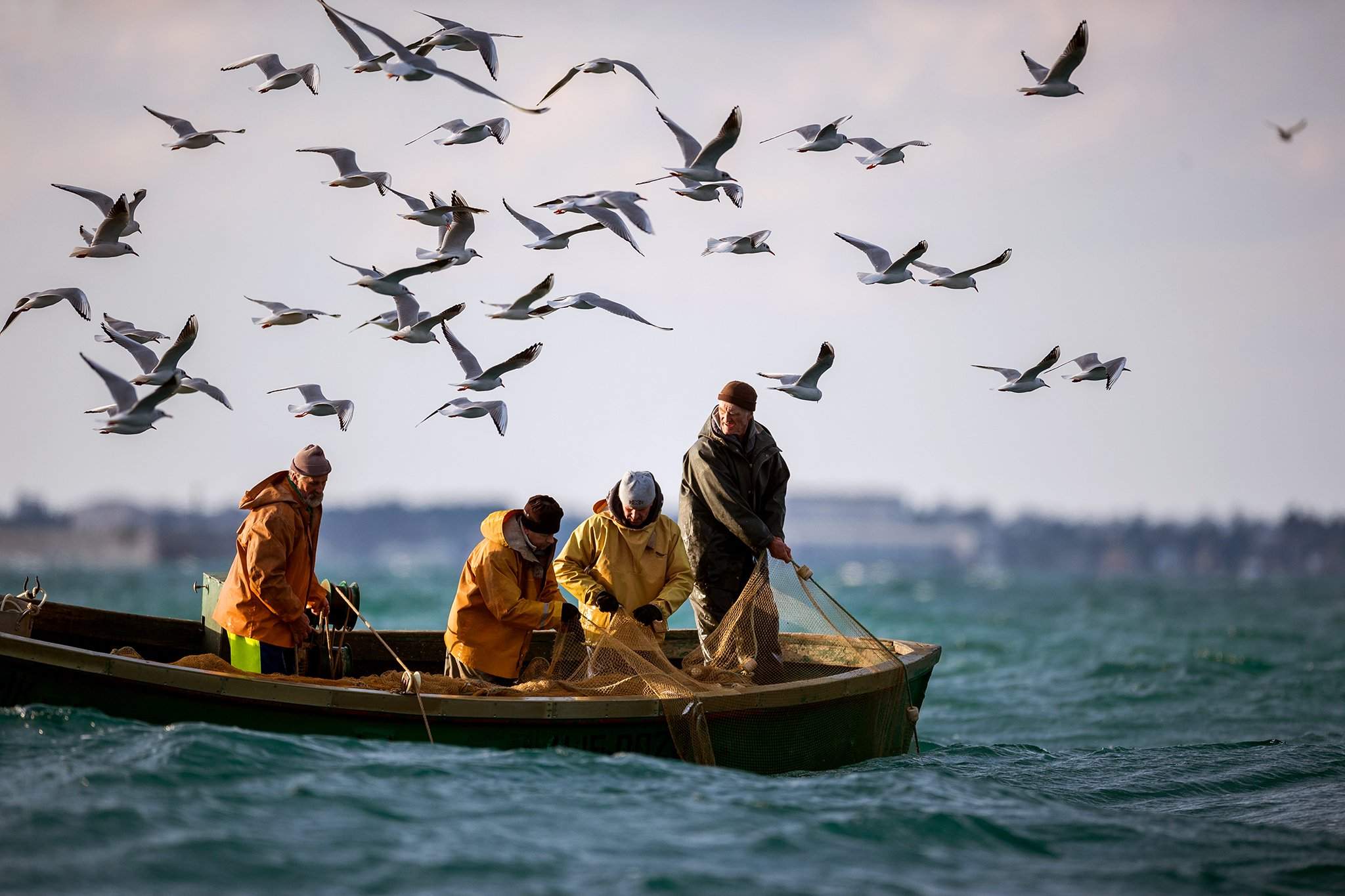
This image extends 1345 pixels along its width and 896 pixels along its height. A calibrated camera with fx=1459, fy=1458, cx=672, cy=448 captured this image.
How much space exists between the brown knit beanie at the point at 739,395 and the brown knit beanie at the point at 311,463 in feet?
9.01

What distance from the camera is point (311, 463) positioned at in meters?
9.16

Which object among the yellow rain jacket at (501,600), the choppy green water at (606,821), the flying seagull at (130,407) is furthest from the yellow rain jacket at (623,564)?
the flying seagull at (130,407)

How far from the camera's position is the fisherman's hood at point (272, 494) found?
9195 millimetres

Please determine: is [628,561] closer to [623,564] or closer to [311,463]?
[623,564]

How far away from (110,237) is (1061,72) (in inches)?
277

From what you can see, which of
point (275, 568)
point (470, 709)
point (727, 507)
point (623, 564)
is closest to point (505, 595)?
point (470, 709)

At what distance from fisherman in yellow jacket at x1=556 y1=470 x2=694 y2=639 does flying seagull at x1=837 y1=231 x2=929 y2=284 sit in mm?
2649

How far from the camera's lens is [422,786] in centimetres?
858

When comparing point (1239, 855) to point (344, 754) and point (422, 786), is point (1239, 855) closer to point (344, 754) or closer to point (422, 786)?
point (422, 786)

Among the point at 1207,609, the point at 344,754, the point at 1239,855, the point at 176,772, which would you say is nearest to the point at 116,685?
the point at 176,772

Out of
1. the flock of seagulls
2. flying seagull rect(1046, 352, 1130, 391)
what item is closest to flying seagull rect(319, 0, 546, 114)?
the flock of seagulls

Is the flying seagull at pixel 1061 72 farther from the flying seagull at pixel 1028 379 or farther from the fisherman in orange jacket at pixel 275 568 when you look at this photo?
the fisherman in orange jacket at pixel 275 568

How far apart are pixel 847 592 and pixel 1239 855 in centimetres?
5804

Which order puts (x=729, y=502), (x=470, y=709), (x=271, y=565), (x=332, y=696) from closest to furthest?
(x=332, y=696)
(x=470, y=709)
(x=271, y=565)
(x=729, y=502)
